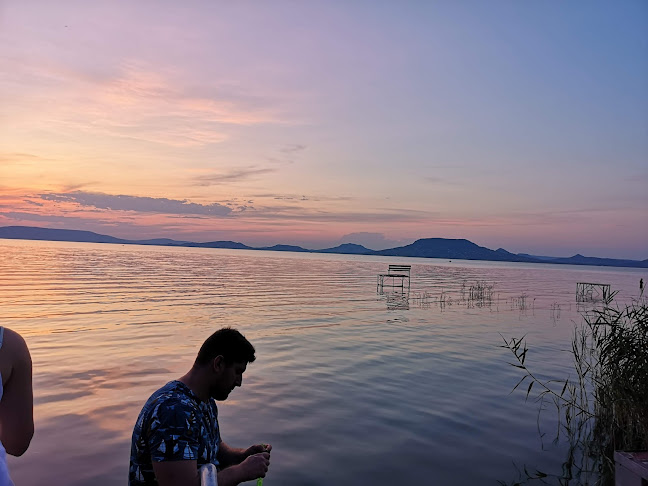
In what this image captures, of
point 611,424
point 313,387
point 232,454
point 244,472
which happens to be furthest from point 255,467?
point 313,387

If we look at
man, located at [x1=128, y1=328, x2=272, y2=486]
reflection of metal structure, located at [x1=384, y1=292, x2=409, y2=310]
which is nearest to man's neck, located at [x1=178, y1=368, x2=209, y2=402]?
man, located at [x1=128, y1=328, x2=272, y2=486]

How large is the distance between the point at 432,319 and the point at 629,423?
1681 centimetres

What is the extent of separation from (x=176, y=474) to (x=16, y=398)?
125 centimetres

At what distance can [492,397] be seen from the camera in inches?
458

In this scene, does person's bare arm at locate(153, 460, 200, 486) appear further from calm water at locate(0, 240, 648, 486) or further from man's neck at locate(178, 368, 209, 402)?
calm water at locate(0, 240, 648, 486)

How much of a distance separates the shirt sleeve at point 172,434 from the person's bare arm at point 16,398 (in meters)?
0.85

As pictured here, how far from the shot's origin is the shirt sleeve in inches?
137

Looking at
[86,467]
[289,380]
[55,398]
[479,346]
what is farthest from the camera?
[479,346]

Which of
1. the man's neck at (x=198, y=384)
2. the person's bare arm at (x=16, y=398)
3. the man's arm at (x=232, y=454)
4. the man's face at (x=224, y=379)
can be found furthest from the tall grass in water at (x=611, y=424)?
the person's bare arm at (x=16, y=398)

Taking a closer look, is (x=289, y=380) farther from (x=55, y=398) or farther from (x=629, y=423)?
(x=629, y=423)

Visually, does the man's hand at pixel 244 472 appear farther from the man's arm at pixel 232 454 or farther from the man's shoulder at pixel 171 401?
the man's shoulder at pixel 171 401

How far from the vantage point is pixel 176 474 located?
136 inches

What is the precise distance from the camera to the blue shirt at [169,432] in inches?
138

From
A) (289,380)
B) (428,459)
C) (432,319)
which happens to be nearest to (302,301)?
(432,319)
